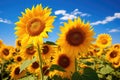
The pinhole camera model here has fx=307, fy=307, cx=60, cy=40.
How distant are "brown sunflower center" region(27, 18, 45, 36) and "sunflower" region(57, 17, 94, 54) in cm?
47

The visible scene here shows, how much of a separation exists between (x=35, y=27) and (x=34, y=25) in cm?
4

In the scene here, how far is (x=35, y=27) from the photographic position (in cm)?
491

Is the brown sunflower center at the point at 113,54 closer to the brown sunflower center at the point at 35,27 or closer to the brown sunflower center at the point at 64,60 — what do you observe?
the brown sunflower center at the point at 64,60

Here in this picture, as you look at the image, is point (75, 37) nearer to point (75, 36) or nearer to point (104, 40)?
point (75, 36)

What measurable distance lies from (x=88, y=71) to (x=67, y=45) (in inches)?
27.0

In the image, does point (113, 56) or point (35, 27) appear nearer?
point (35, 27)

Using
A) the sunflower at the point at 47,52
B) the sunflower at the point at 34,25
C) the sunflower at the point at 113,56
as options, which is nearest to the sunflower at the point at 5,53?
the sunflower at the point at 113,56

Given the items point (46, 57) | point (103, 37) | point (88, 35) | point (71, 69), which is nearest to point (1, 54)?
point (103, 37)

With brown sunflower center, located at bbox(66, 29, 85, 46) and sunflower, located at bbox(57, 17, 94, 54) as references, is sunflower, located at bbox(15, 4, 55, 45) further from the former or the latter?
brown sunflower center, located at bbox(66, 29, 85, 46)

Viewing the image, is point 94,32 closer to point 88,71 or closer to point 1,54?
point 88,71

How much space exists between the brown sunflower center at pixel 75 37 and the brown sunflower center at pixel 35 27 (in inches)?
24.3

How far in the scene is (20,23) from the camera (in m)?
5.05

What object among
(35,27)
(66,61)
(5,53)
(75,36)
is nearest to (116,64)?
(66,61)

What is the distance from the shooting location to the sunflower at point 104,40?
11.6 metres
